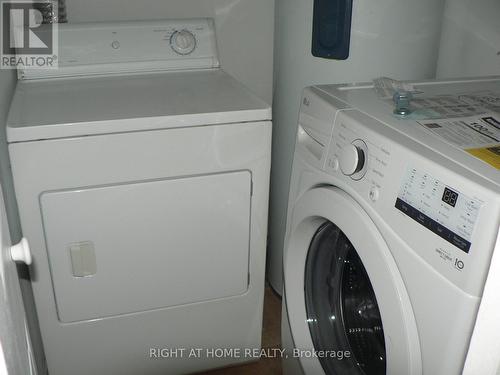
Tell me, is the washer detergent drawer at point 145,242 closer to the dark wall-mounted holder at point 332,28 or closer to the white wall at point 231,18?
Answer: the dark wall-mounted holder at point 332,28

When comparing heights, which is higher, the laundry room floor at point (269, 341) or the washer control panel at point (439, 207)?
the washer control panel at point (439, 207)

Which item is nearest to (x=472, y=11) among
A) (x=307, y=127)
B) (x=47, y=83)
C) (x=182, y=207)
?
(x=307, y=127)

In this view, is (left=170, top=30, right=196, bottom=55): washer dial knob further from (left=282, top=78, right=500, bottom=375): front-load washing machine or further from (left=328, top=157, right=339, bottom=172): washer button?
(left=328, top=157, right=339, bottom=172): washer button

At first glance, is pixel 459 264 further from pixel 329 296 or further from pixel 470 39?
pixel 470 39

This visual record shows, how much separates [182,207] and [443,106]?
0.70 m

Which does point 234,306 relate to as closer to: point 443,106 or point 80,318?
point 80,318

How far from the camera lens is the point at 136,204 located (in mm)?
1329

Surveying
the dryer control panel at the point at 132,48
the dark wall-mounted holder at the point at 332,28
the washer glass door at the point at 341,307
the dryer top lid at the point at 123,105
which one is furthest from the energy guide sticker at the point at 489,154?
the dryer control panel at the point at 132,48

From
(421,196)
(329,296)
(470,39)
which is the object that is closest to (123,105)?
(329,296)

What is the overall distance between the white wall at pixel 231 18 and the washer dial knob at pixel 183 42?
7.4 inches

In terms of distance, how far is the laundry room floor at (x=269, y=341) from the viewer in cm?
167

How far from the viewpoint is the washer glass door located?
1.16 m

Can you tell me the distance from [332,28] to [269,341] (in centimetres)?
107

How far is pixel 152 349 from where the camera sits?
1.52 m
